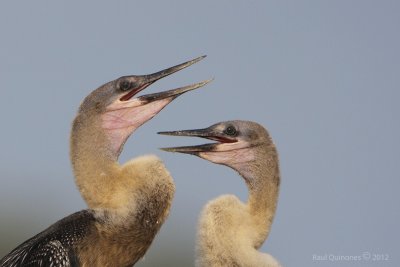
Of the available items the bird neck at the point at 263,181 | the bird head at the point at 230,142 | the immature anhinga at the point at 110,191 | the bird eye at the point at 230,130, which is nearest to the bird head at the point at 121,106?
the immature anhinga at the point at 110,191

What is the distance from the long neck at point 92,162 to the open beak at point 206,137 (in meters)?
0.54

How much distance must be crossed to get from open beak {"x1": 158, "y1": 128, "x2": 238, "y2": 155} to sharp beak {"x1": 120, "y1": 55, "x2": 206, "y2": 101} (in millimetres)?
481

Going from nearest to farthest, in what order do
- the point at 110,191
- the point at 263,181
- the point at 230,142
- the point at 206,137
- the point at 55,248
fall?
the point at 55,248 < the point at 110,191 < the point at 263,181 < the point at 230,142 < the point at 206,137

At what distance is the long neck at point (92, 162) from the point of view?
1013 centimetres

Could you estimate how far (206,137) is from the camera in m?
10.8

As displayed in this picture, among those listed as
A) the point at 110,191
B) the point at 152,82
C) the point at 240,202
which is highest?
the point at 152,82

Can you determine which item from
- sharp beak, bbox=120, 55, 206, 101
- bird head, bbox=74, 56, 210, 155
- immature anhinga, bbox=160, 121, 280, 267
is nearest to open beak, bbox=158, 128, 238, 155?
immature anhinga, bbox=160, 121, 280, 267

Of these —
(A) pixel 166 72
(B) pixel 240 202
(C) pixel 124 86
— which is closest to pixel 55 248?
(B) pixel 240 202

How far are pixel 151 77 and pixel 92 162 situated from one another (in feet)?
A: 3.54

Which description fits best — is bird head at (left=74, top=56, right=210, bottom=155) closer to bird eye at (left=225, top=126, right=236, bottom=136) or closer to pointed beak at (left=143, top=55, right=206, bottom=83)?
pointed beak at (left=143, top=55, right=206, bottom=83)

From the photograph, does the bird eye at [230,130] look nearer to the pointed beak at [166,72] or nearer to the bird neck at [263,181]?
the bird neck at [263,181]

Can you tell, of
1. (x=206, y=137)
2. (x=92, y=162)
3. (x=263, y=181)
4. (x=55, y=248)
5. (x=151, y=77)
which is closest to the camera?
(x=55, y=248)

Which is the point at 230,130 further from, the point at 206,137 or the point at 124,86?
the point at 124,86

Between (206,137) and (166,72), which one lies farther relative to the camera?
(166,72)
